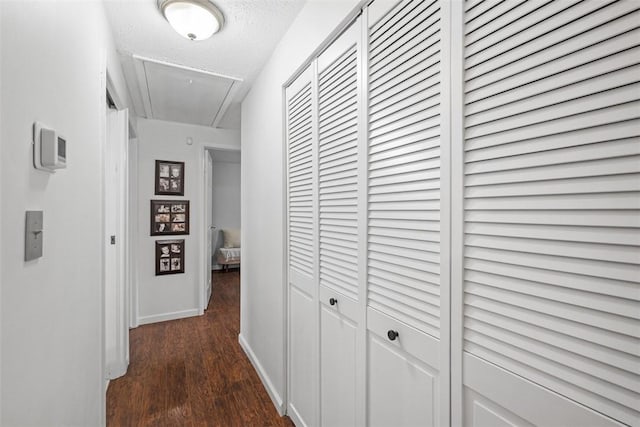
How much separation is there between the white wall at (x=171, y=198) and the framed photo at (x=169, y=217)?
52 millimetres

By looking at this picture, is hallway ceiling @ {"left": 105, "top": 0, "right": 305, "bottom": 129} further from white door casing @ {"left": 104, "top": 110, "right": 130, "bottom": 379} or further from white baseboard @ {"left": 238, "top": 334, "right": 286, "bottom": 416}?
white baseboard @ {"left": 238, "top": 334, "right": 286, "bottom": 416}

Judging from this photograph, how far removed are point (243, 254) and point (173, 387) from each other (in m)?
1.16

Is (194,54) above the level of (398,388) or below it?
above

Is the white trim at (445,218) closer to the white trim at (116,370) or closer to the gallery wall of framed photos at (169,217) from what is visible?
the white trim at (116,370)

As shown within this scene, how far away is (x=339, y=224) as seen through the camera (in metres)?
1.41

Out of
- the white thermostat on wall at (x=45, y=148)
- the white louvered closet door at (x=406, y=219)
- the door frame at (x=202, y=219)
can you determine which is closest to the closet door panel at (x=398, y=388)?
the white louvered closet door at (x=406, y=219)

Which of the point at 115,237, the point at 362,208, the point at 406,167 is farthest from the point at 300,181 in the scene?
the point at 115,237

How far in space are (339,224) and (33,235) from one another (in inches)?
40.5

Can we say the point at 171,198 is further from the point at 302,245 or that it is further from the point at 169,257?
the point at 302,245

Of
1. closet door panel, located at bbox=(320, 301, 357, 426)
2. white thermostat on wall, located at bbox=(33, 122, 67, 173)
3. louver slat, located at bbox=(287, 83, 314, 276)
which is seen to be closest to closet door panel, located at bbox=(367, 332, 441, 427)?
closet door panel, located at bbox=(320, 301, 357, 426)

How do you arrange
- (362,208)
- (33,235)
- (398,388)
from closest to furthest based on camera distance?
(33,235), (398,388), (362,208)

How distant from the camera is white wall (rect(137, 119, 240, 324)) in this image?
11.5 ft

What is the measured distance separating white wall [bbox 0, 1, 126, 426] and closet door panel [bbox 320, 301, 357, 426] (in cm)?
101

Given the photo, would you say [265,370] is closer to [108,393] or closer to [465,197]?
[108,393]
